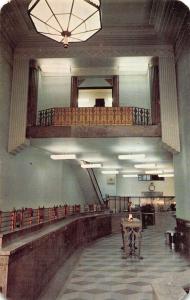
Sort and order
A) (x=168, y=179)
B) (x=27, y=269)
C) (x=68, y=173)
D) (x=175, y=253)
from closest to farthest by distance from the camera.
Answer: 1. (x=27, y=269)
2. (x=175, y=253)
3. (x=68, y=173)
4. (x=168, y=179)

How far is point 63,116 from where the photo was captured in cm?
1070

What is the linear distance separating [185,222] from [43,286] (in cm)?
524

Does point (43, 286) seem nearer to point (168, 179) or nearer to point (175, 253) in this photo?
point (175, 253)

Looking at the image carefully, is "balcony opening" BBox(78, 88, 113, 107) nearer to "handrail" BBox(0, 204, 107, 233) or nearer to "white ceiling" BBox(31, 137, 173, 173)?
"white ceiling" BBox(31, 137, 173, 173)

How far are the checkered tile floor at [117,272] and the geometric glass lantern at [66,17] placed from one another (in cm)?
396

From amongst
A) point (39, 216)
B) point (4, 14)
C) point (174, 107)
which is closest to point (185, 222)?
point (174, 107)

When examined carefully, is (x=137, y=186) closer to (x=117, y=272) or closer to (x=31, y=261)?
(x=117, y=272)

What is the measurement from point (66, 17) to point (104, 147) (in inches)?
288

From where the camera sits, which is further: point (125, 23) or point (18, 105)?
point (18, 105)

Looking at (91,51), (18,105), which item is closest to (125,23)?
(91,51)

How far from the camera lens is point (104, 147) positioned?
11922 mm

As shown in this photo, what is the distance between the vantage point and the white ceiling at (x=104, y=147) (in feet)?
34.8

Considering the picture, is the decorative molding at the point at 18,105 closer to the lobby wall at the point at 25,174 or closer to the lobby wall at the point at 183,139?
the lobby wall at the point at 25,174

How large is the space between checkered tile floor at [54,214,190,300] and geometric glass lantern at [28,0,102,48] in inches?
156
